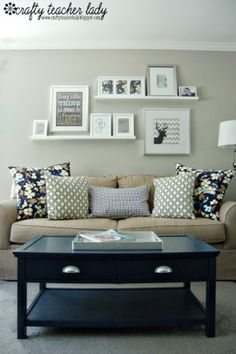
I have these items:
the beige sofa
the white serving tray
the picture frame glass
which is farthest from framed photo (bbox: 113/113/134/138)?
the white serving tray

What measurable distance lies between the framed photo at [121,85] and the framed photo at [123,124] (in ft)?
0.75

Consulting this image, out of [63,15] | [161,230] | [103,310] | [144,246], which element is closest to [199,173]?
[161,230]

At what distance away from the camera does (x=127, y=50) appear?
338 centimetres

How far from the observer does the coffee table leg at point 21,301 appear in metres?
1.48

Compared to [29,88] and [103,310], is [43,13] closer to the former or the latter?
[29,88]

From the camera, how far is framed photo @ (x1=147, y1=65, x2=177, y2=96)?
3.32 metres

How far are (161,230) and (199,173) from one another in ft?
2.43

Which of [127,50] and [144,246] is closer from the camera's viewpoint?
[144,246]

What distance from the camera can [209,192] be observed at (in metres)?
2.66

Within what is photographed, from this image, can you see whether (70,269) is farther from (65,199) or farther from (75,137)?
(75,137)

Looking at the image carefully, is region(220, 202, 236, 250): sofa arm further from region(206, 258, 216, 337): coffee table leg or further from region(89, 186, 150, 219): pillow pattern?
region(206, 258, 216, 337): coffee table leg

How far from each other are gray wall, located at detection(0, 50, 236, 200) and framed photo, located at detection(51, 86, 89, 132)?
74 mm

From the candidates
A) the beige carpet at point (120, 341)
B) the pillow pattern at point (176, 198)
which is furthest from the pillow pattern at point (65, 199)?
the beige carpet at point (120, 341)

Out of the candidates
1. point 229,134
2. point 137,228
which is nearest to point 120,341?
point 137,228
